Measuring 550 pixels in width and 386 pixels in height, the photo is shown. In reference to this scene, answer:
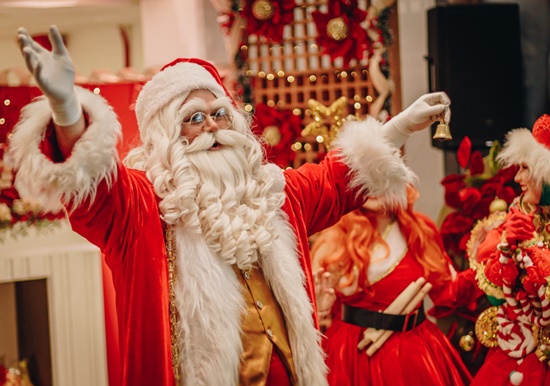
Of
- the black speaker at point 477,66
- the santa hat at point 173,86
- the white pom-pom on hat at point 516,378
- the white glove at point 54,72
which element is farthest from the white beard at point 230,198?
the black speaker at point 477,66

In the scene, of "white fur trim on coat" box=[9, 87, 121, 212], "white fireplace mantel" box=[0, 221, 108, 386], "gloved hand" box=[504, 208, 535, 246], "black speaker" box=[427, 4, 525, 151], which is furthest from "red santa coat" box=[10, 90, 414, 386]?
"black speaker" box=[427, 4, 525, 151]

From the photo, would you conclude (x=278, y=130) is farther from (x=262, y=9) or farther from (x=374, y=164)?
(x=374, y=164)

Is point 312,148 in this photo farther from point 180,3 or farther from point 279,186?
point 279,186

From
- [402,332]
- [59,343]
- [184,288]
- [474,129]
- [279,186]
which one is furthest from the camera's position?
[474,129]

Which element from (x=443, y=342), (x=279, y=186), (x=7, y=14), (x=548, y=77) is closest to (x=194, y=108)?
(x=279, y=186)

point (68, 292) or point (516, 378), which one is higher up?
point (68, 292)

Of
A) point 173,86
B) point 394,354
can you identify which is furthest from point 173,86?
point 394,354

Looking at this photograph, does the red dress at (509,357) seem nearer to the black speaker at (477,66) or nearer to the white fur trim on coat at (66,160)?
the black speaker at (477,66)

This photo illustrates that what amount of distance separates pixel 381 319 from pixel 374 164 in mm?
960

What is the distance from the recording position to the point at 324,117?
3.81 meters

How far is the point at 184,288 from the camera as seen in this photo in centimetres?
233

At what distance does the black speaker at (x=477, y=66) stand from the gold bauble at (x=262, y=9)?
88cm

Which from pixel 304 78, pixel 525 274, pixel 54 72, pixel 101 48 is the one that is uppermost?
pixel 101 48

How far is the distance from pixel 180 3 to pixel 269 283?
208 cm
